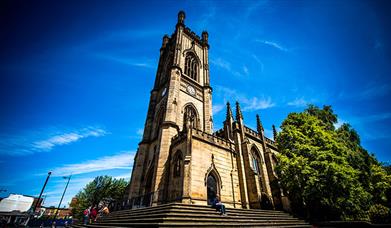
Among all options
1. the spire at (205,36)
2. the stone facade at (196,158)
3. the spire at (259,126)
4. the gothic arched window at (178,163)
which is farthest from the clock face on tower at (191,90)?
the spire at (205,36)

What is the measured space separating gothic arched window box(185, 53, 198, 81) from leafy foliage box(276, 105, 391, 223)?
16899 mm

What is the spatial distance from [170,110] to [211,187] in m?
10.0

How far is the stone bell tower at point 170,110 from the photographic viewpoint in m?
16.1

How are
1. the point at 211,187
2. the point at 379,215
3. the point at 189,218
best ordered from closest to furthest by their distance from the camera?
the point at 189,218 < the point at 211,187 < the point at 379,215

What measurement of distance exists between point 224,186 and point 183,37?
2759 centimetres

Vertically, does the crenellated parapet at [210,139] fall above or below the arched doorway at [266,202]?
above

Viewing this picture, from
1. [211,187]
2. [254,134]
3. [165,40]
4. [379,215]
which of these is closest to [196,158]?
[211,187]

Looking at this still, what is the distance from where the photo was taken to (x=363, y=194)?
1247cm

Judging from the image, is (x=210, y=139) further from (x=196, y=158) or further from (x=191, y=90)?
(x=191, y=90)

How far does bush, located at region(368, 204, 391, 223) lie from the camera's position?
1450cm

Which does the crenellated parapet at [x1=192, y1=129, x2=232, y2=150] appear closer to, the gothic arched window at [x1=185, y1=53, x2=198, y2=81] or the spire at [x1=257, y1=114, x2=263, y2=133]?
the spire at [x1=257, y1=114, x2=263, y2=133]

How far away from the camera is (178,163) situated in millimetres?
15070

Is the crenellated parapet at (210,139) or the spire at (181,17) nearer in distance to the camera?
the crenellated parapet at (210,139)

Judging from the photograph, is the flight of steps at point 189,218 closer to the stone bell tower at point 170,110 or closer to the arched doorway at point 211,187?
the arched doorway at point 211,187
